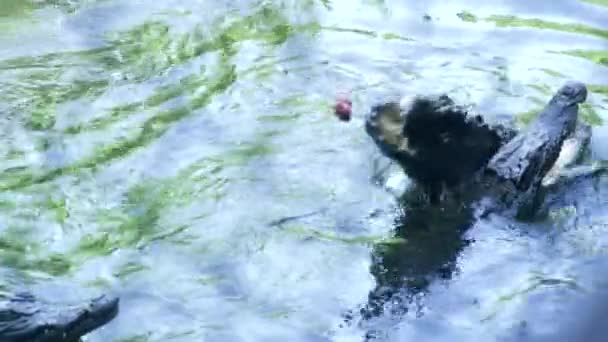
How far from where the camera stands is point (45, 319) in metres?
3.73

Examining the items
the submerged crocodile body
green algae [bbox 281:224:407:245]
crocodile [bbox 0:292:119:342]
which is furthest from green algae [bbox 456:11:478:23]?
crocodile [bbox 0:292:119:342]

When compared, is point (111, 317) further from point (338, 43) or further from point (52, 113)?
point (338, 43)

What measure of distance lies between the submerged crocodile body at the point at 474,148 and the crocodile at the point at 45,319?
118 cm

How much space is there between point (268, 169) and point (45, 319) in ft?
5.31

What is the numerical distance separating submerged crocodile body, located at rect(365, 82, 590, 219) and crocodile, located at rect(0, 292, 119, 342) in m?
1.18

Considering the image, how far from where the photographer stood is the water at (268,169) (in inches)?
169

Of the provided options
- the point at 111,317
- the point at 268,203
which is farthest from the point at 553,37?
the point at 111,317

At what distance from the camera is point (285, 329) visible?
4145mm

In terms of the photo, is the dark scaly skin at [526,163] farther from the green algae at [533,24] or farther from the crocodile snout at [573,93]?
the green algae at [533,24]

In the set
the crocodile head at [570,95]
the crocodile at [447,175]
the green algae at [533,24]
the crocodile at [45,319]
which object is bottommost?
the crocodile at [45,319]

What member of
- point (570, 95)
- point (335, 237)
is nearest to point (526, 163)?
point (570, 95)

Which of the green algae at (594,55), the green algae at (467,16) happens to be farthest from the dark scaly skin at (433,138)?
the green algae at (467,16)

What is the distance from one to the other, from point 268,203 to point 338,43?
1.63 metres

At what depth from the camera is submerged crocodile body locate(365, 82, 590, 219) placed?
436 centimetres
